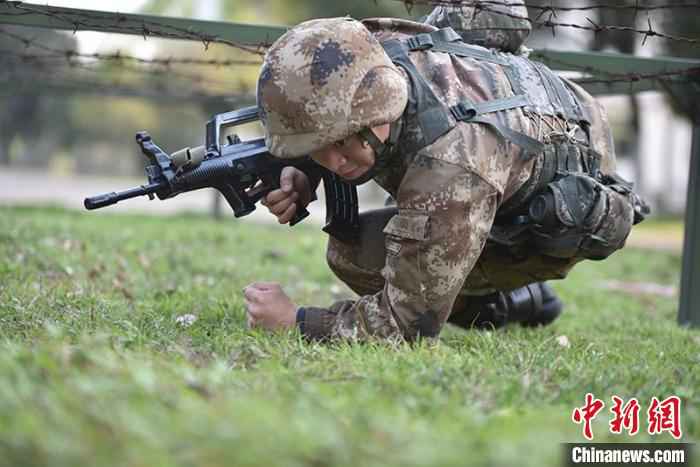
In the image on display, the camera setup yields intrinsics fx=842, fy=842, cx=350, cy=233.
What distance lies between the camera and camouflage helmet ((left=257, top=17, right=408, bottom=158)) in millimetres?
2854

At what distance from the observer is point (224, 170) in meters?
3.52

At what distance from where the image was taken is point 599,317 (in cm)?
557

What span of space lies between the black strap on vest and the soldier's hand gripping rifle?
0.66 meters

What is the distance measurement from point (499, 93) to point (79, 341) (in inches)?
71.8

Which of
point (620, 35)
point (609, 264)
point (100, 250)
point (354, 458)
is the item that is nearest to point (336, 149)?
point (354, 458)

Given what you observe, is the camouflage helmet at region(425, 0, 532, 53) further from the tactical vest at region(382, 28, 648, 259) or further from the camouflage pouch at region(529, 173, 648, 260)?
the camouflage pouch at region(529, 173, 648, 260)

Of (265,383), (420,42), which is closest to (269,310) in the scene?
(265,383)

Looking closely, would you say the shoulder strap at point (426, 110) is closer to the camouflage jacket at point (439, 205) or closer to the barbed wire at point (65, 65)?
the camouflage jacket at point (439, 205)

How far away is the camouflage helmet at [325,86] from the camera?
285 centimetres

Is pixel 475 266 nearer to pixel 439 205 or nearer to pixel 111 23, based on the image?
pixel 439 205

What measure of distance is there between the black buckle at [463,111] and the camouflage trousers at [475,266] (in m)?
0.80

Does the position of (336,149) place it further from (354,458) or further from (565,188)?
(354,458)

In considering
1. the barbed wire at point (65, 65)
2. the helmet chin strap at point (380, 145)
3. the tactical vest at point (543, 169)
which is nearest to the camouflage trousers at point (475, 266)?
the tactical vest at point (543, 169)

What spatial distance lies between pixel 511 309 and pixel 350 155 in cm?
175
